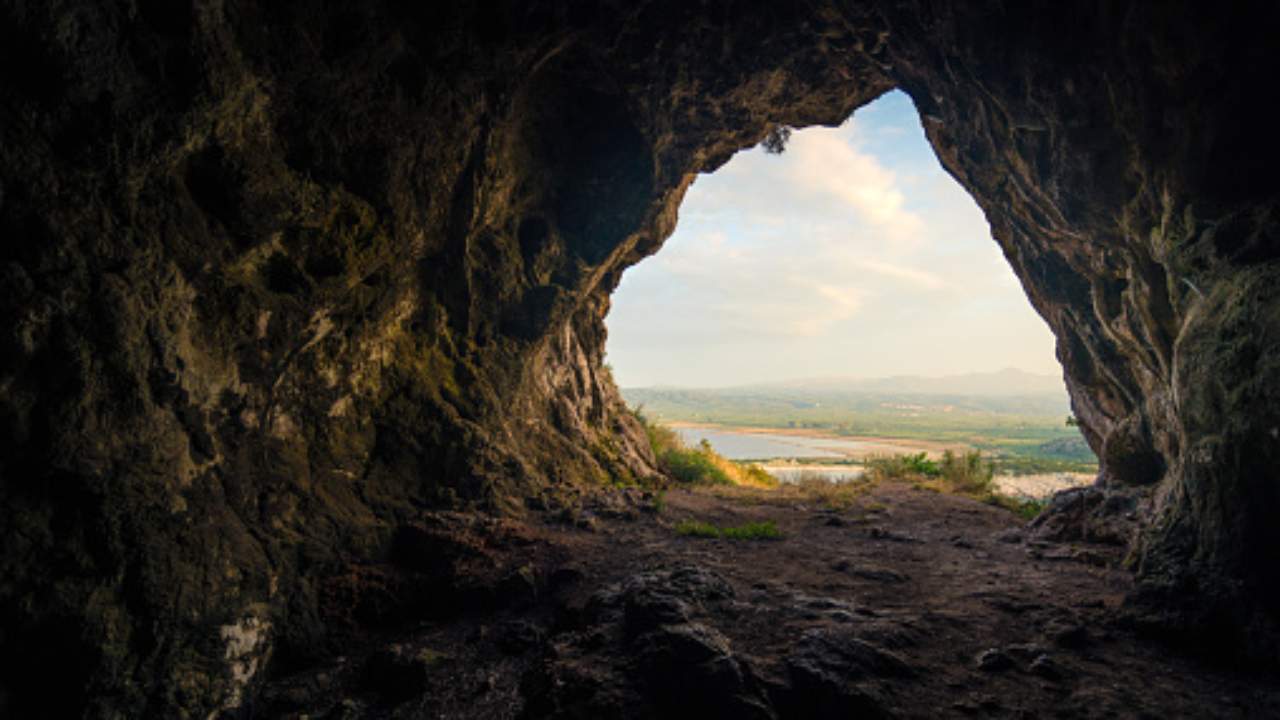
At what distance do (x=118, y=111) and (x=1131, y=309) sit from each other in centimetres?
1251

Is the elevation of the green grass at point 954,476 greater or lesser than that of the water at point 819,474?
greater

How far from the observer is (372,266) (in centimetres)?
709

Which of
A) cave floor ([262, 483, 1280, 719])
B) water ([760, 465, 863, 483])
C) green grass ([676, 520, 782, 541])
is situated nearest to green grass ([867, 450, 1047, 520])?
water ([760, 465, 863, 483])

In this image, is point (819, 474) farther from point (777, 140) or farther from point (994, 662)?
point (994, 662)

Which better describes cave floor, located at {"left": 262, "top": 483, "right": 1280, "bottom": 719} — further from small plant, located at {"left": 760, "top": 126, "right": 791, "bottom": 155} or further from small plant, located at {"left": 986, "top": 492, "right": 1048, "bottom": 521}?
small plant, located at {"left": 760, "top": 126, "right": 791, "bottom": 155}

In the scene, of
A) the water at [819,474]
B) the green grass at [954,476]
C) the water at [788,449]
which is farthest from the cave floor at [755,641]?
the water at [788,449]

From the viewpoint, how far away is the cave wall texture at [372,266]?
3.78 meters

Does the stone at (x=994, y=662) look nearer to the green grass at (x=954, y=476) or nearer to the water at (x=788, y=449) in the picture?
the green grass at (x=954, y=476)

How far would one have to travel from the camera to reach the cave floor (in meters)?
3.97

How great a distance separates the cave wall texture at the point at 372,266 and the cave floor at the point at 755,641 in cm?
69

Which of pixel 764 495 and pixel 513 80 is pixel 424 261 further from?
pixel 764 495

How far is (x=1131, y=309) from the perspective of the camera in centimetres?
821

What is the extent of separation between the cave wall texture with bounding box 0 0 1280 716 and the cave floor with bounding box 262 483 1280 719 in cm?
69

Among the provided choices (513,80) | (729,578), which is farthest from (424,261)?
(729,578)
